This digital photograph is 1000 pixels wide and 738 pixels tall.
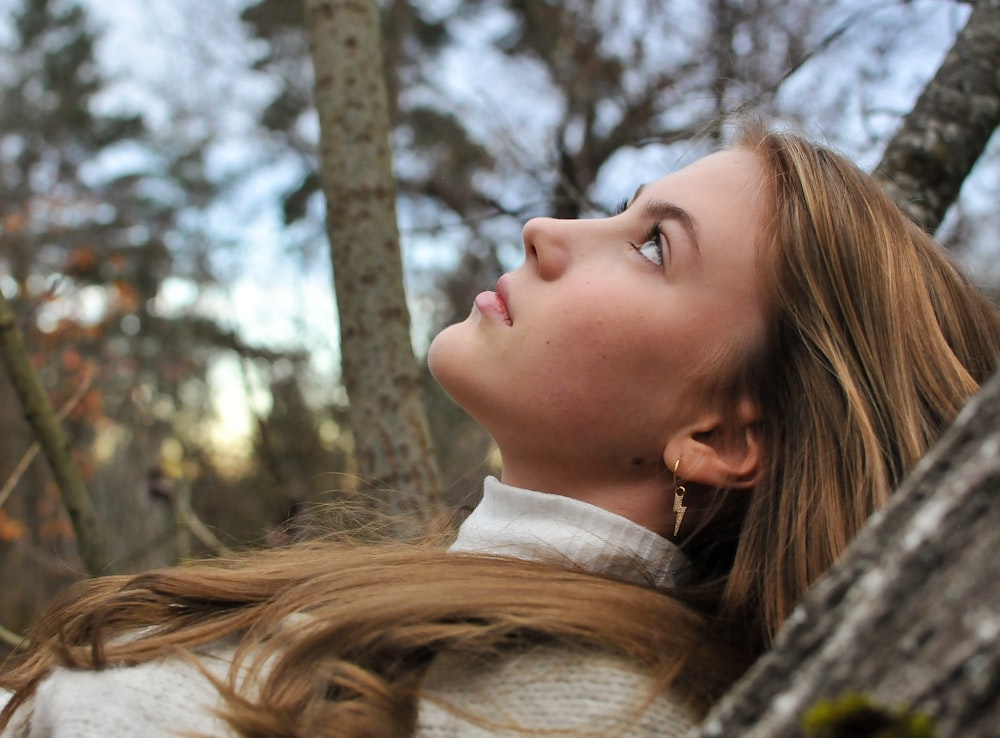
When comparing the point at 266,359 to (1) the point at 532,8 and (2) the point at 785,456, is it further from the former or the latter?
(2) the point at 785,456

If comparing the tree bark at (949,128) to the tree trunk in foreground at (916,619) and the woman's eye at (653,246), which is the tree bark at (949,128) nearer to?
the woman's eye at (653,246)

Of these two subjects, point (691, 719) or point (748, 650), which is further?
point (748, 650)

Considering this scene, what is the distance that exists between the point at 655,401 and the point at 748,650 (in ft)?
1.59

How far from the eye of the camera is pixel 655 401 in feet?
5.69

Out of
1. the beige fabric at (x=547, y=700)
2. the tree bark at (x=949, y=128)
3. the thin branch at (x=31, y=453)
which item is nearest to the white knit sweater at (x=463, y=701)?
the beige fabric at (x=547, y=700)

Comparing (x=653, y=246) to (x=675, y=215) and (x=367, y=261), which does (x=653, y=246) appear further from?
(x=367, y=261)

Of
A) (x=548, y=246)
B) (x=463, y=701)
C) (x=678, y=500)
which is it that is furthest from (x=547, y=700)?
(x=548, y=246)

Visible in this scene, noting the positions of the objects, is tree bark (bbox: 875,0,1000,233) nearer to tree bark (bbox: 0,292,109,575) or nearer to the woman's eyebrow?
the woman's eyebrow

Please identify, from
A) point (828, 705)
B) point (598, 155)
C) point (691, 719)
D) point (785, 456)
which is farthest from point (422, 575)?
point (598, 155)

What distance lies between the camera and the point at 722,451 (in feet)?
5.91

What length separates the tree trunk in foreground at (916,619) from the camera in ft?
1.96

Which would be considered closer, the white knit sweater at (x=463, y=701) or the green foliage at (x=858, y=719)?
the green foliage at (x=858, y=719)

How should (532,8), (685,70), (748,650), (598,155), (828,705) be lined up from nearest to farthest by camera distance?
1. (828,705)
2. (748,650)
3. (685,70)
4. (598,155)
5. (532,8)

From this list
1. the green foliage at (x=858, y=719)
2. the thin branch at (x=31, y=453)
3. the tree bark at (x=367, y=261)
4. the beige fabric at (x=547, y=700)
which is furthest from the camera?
the thin branch at (x=31, y=453)
